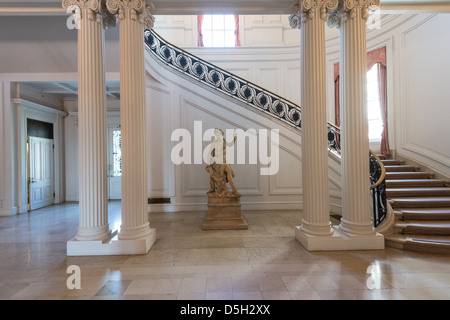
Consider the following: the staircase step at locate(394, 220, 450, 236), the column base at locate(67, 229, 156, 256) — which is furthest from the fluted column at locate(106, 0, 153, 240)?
the staircase step at locate(394, 220, 450, 236)

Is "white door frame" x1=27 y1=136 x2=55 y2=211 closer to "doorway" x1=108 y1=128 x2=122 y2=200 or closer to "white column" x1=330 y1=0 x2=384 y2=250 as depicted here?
"doorway" x1=108 y1=128 x2=122 y2=200

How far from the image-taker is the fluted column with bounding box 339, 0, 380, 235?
3.69m

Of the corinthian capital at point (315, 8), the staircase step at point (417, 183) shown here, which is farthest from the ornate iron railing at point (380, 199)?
the corinthian capital at point (315, 8)

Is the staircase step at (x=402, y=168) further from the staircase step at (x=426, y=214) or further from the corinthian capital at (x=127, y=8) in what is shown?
the corinthian capital at (x=127, y=8)

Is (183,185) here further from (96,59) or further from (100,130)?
(96,59)

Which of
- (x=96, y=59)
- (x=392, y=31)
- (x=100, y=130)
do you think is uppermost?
(x=392, y=31)

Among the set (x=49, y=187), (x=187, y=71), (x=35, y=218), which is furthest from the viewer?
(x=49, y=187)

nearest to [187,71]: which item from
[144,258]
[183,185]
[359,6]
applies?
[183,185]

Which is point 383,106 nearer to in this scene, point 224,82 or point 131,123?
point 224,82

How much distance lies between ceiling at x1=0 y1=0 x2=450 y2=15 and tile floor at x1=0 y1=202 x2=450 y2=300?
12.9 feet

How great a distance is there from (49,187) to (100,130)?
607 cm
